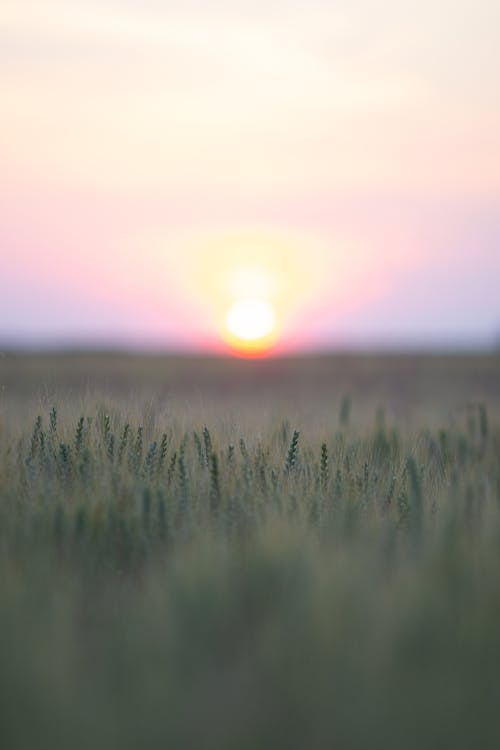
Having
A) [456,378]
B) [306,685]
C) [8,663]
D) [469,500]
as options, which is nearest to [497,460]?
[469,500]

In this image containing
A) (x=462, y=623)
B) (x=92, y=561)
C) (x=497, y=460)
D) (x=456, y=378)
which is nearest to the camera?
(x=462, y=623)

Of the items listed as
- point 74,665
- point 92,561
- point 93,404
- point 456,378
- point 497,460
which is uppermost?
point 456,378

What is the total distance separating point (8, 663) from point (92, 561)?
3.29ft

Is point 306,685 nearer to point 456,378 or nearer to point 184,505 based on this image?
point 184,505

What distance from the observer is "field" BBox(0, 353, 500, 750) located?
2357 mm

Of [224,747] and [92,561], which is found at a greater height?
[92,561]

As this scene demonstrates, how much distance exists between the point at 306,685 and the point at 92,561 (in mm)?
1353

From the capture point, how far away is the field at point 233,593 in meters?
2.36

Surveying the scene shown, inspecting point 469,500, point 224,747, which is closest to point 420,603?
point 224,747

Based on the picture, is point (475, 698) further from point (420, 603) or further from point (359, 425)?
point (359, 425)

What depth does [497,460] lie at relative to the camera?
6.37 metres

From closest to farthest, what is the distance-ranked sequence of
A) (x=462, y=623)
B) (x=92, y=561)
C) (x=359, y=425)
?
(x=462, y=623) < (x=92, y=561) < (x=359, y=425)

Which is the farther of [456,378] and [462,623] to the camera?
[456,378]

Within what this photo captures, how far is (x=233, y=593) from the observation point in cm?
298
